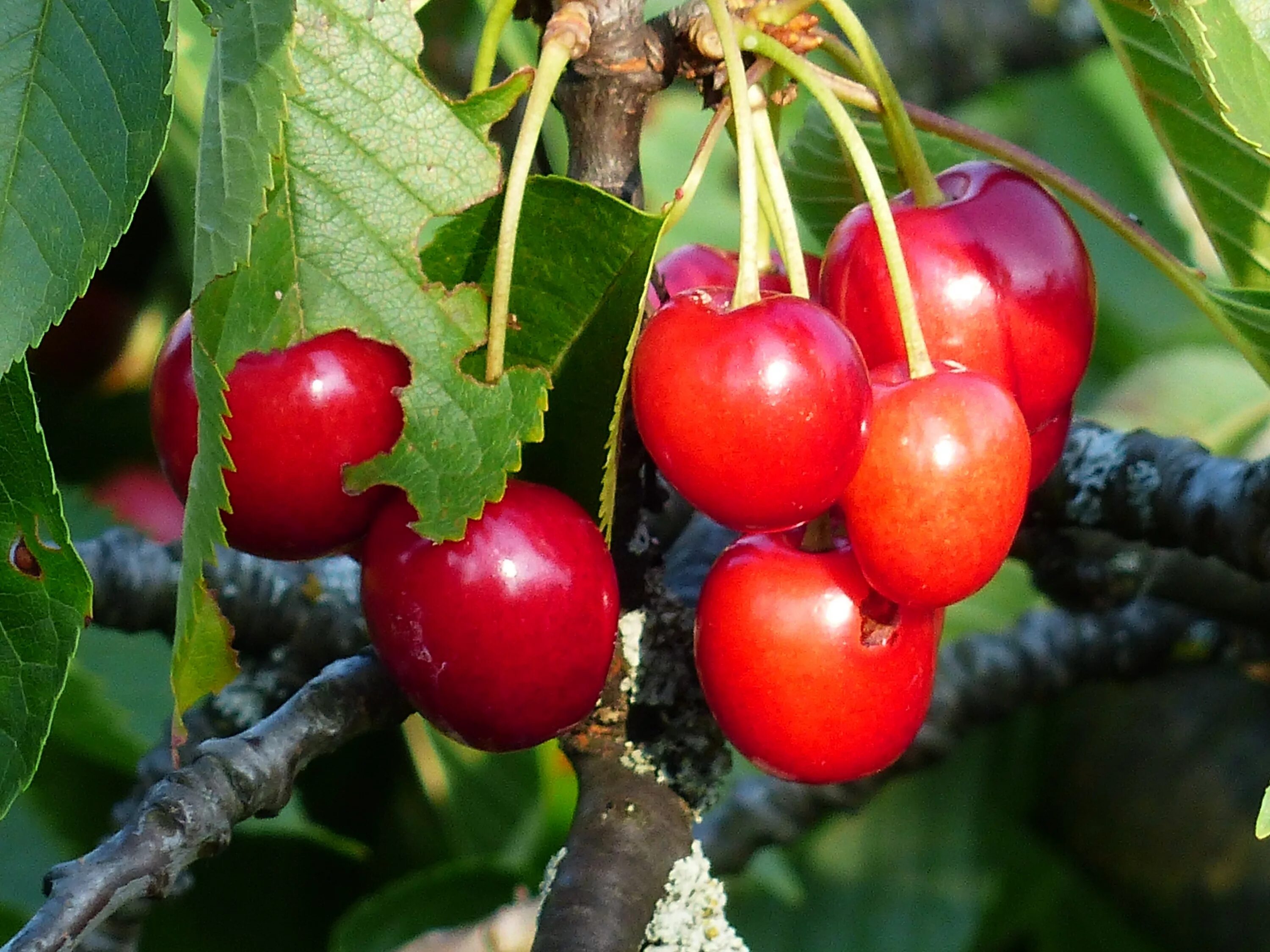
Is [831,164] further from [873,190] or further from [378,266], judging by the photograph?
[378,266]

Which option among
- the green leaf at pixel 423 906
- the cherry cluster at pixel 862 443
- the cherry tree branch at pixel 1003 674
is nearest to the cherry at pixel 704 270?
the cherry cluster at pixel 862 443

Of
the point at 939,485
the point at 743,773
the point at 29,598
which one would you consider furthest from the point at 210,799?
the point at 743,773

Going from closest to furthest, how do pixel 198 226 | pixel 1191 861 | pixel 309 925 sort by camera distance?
pixel 198 226 < pixel 309 925 < pixel 1191 861

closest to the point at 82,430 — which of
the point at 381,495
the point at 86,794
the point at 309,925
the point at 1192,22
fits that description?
the point at 86,794

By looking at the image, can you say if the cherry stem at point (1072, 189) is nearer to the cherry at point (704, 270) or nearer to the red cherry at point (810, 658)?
the cherry at point (704, 270)

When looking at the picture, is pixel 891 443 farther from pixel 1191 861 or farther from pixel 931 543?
pixel 1191 861
